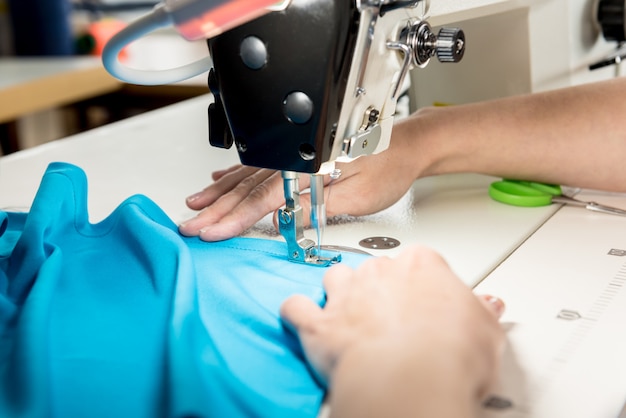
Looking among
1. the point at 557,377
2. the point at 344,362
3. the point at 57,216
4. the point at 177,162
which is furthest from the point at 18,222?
the point at 557,377

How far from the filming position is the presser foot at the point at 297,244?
912mm

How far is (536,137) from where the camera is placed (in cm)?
117

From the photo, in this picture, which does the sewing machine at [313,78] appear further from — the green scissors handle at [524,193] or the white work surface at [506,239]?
the green scissors handle at [524,193]

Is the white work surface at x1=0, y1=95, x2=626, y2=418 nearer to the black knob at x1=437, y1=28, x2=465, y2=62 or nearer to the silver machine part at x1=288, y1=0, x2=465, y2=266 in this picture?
the silver machine part at x1=288, y1=0, x2=465, y2=266

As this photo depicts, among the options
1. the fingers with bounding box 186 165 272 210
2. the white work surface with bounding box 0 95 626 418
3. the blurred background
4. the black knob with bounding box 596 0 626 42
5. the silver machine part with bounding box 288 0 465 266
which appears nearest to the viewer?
the white work surface with bounding box 0 95 626 418

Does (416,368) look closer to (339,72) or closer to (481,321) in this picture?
(481,321)

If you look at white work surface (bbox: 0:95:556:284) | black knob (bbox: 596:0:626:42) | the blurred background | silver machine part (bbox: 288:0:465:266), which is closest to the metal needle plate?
white work surface (bbox: 0:95:556:284)

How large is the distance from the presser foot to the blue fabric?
0.01 metres

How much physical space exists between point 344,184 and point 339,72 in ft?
1.13

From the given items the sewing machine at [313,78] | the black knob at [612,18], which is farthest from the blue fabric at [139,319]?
the black knob at [612,18]

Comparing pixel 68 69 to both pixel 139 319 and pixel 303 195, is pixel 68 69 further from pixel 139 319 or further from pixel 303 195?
pixel 139 319

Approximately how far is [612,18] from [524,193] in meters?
0.41

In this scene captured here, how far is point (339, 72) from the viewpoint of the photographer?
30.9 inches

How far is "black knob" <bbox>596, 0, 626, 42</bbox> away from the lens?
1360 mm
